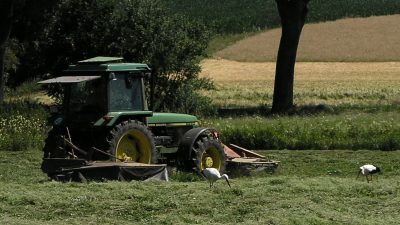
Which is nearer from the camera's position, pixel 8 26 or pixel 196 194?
pixel 196 194

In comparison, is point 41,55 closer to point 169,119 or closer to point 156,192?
point 169,119

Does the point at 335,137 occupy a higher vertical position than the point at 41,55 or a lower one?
lower

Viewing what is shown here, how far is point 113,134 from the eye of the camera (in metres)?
16.2

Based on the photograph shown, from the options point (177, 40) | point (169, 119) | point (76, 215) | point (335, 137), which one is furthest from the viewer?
point (177, 40)

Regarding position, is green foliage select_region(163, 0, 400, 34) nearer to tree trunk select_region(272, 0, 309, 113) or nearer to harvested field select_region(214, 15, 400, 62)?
harvested field select_region(214, 15, 400, 62)

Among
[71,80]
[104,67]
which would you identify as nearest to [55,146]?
[71,80]

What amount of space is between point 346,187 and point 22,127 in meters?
13.2

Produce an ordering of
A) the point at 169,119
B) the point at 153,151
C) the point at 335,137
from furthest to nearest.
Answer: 1. the point at 335,137
2. the point at 169,119
3. the point at 153,151

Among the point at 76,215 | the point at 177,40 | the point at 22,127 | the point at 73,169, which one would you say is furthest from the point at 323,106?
the point at 76,215

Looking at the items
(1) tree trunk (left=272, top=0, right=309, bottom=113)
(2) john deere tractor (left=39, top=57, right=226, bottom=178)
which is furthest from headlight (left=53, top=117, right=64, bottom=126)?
(1) tree trunk (left=272, top=0, right=309, bottom=113)

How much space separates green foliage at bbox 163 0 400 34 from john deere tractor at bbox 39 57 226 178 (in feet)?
197

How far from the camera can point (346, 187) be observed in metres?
14.1

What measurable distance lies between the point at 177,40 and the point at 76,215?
23.2m

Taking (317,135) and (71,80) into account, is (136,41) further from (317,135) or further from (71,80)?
(71,80)
